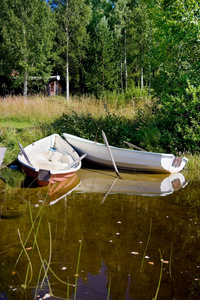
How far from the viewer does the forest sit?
33.2 ft

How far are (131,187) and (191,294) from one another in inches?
175

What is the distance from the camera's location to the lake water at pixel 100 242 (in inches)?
145

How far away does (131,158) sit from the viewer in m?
9.25

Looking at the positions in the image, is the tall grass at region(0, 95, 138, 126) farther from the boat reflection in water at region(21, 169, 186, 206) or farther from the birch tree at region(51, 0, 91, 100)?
the birch tree at region(51, 0, 91, 100)

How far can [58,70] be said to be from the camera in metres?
32.7

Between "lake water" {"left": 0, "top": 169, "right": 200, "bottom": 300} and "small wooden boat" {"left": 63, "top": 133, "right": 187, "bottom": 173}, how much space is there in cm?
104

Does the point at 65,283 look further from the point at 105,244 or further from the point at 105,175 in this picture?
the point at 105,175

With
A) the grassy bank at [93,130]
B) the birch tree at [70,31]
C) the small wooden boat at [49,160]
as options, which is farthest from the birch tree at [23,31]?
the small wooden boat at [49,160]

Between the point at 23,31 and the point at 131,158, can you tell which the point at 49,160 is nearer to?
the point at 131,158

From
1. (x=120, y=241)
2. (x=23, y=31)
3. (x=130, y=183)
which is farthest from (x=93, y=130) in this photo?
(x=23, y=31)

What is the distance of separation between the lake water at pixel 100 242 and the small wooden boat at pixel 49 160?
13.1 inches

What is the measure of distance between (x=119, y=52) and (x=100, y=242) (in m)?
31.3

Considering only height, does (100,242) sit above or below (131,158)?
below

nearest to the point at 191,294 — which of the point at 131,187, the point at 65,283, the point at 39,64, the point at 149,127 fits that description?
the point at 65,283
